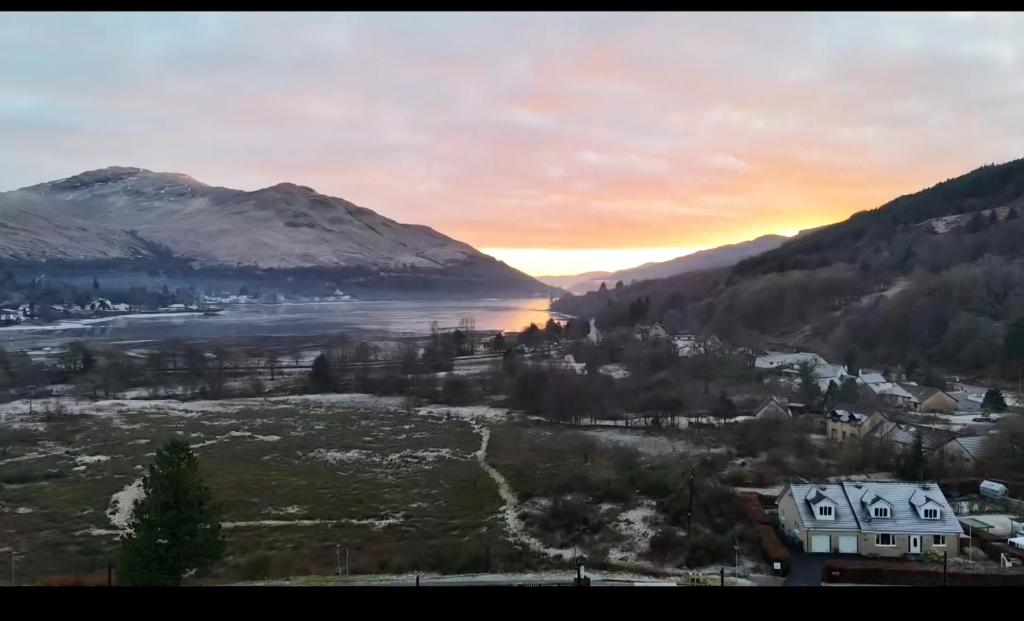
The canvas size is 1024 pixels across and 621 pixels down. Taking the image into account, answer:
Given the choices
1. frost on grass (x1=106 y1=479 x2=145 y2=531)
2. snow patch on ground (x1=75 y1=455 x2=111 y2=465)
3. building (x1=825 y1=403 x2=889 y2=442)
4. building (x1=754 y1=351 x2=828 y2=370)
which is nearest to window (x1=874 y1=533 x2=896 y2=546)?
building (x1=825 y1=403 x2=889 y2=442)

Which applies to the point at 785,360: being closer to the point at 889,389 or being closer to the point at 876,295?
the point at 889,389

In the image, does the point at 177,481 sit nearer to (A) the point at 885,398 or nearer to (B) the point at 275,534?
(B) the point at 275,534

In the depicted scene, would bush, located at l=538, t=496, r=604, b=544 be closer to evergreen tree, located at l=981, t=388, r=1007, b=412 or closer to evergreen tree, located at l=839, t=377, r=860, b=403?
evergreen tree, located at l=839, t=377, r=860, b=403

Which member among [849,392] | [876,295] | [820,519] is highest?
[876,295]

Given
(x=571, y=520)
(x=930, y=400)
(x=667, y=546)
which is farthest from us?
(x=930, y=400)

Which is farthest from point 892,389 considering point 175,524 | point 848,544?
point 175,524
